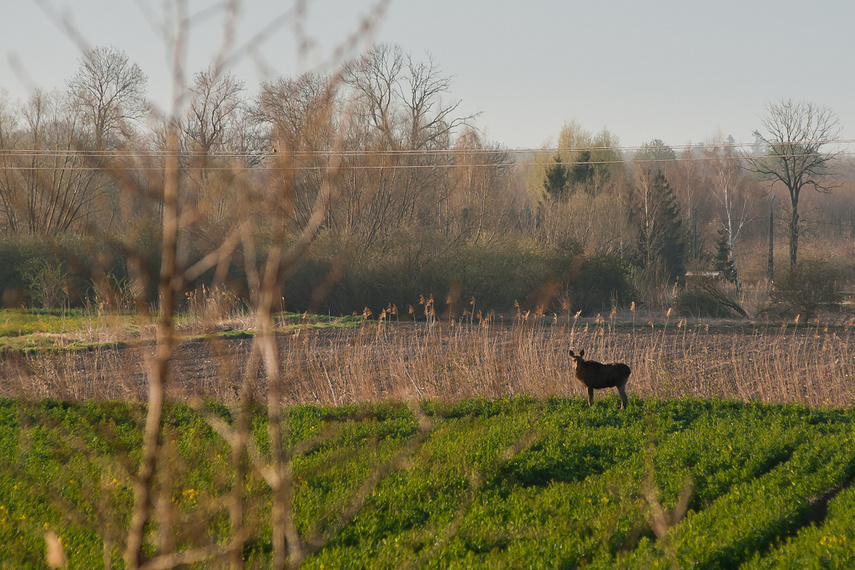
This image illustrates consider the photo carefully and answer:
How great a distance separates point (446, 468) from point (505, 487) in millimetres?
508

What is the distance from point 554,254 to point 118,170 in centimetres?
2237

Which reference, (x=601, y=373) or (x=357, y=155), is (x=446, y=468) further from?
(x=357, y=155)

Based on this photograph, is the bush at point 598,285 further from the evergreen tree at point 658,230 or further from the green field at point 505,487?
the green field at point 505,487

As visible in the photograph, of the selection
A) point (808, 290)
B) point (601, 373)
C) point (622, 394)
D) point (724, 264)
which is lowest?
point (622, 394)

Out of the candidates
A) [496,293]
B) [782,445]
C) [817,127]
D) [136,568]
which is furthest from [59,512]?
[817,127]

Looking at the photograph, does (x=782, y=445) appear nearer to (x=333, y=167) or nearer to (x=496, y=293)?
(x=333, y=167)

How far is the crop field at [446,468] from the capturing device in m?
2.74

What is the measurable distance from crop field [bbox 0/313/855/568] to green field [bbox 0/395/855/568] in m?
0.02

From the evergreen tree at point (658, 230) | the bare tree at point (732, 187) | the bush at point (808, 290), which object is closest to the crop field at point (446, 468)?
the bush at point (808, 290)

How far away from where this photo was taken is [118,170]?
1.53m

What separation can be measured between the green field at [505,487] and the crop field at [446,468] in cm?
2

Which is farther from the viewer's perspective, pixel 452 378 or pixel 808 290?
pixel 808 290

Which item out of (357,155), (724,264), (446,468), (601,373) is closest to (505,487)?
(446,468)

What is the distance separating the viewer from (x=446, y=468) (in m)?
5.71
